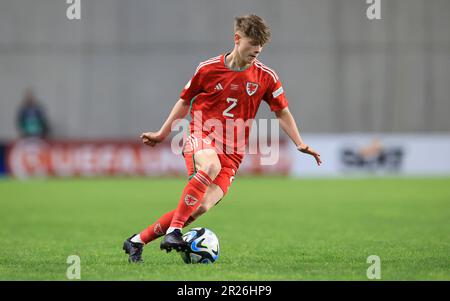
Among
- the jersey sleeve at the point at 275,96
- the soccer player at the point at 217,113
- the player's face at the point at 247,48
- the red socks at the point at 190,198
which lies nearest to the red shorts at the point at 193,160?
the soccer player at the point at 217,113

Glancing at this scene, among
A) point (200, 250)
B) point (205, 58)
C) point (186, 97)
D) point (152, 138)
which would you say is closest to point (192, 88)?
point (186, 97)

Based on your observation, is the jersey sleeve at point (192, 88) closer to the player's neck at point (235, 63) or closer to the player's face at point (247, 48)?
the player's neck at point (235, 63)

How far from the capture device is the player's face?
7129 mm

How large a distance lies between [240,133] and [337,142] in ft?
50.7

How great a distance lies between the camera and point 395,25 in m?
26.9

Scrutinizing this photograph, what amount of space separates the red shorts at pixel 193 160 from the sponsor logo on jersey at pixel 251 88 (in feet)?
1.78

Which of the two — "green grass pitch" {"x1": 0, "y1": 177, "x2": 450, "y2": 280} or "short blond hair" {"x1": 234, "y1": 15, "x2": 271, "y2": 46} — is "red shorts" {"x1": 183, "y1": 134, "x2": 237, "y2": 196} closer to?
"green grass pitch" {"x1": 0, "y1": 177, "x2": 450, "y2": 280}

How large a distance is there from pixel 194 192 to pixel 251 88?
107 centimetres

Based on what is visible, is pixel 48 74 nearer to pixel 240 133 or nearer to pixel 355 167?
pixel 355 167

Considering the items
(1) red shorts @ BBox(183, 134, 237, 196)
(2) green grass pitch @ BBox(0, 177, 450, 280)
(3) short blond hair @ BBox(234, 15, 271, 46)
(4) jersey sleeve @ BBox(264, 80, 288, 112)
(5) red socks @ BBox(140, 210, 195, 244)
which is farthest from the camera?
(4) jersey sleeve @ BBox(264, 80, 288, 112)

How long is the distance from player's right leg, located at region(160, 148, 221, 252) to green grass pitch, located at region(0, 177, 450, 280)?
0.98 ft

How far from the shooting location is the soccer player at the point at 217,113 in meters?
7.12

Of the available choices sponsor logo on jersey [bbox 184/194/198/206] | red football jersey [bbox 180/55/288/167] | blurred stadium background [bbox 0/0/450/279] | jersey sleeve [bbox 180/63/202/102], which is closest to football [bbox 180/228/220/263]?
sponsor logo on jersey [bbox 184/194/198/206]

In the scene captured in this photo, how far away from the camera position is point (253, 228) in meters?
11.1
